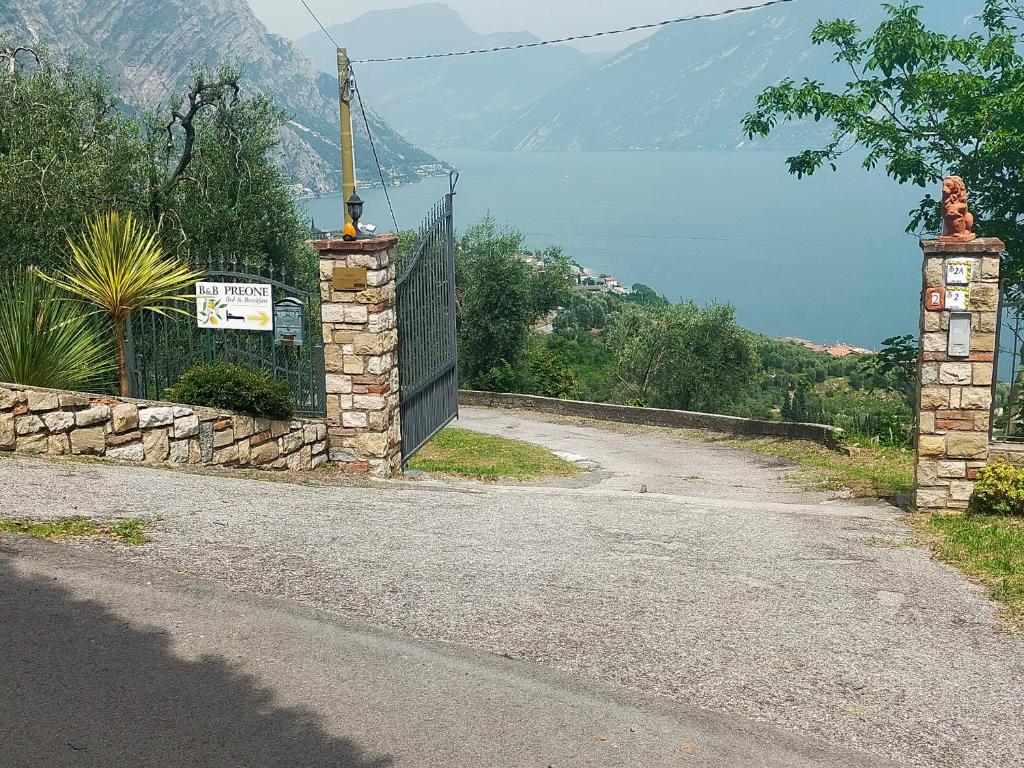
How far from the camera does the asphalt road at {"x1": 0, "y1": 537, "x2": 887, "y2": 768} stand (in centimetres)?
427

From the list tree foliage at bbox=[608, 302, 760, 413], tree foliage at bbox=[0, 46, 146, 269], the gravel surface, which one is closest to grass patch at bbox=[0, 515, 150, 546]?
the gravel surface

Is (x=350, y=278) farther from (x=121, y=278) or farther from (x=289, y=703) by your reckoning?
(x=289, y=703)

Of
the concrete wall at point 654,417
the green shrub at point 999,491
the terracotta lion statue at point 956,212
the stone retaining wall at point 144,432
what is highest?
the terracotta lion statue at point 956,212

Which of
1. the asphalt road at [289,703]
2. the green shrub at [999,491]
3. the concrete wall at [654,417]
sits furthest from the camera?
the concrete wall at [654,417]

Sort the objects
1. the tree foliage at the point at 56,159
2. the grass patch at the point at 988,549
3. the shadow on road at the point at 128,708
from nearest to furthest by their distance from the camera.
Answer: the shadow on road at the point at 128,708 < the grass patch at the point at 988,549 < the tree foliage at the point at 56,159

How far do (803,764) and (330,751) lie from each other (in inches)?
83.6

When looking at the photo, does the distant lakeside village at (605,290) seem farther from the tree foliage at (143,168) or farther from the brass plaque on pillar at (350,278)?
the tree foliage at (143,168)

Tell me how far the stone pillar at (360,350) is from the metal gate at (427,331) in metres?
0.46

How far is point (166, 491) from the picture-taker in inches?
327

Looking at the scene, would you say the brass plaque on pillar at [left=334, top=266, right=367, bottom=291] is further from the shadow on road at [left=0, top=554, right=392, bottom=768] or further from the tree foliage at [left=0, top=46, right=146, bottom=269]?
the tree foliage at [left=0, top=46, right=146, bottom=269]

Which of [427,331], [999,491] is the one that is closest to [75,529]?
[427,331]

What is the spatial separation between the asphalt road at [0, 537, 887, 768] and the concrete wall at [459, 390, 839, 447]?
13.3 meters

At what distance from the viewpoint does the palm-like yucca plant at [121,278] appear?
10.7 m

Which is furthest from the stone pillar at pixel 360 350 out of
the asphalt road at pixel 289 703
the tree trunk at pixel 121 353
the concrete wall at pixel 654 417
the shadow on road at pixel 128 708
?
the concrete wall at pixel 654 417
